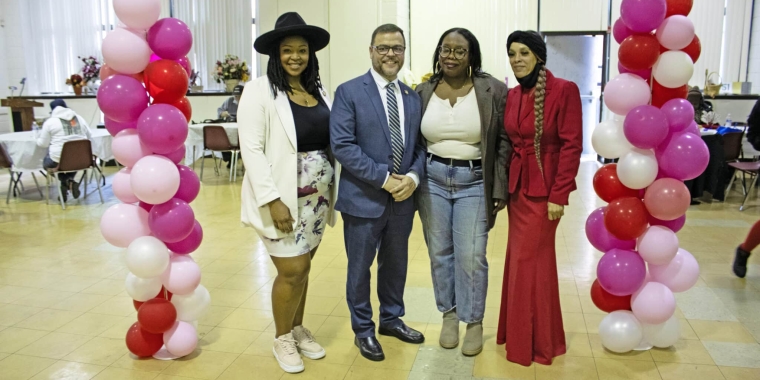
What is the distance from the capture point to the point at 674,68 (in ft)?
8.80

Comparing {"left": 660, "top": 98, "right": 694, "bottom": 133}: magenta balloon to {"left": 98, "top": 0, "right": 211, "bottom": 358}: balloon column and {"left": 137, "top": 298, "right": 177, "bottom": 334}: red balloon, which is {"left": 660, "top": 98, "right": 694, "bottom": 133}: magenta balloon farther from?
{"left": 137, "top": 298, "right": 177, "bottom": 334}: red balloon

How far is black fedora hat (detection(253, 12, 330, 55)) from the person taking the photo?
2.65 meters

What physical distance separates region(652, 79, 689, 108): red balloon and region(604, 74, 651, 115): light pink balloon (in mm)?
64

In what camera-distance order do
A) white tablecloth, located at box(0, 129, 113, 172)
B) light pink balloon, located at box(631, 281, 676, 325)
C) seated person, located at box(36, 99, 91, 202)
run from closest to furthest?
light pink balloon, located at box(631, 281, 676, 325) < seated person, located at box(36, 99, 91, 202) < white tablecloth, located at box(0, 129, 113, 172)

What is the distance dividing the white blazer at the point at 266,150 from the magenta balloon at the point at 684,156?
1.71 meters

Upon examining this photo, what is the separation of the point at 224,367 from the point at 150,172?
1.03m

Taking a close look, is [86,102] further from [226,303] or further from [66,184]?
[226,303]

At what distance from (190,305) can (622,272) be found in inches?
84.5

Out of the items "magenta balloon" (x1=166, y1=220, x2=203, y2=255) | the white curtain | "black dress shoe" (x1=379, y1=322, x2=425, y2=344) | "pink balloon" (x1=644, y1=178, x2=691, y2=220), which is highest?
the white curtain

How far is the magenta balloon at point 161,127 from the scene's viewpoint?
8.96 ft

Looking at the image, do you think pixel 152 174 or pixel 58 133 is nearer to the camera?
pixel 152 174

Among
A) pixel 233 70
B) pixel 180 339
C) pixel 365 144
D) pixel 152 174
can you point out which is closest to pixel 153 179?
pixel 152 174

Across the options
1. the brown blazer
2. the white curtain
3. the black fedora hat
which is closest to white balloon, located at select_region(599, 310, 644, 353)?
the brown blazer

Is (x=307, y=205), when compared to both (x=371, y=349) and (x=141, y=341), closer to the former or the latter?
(x=371, y=349)
